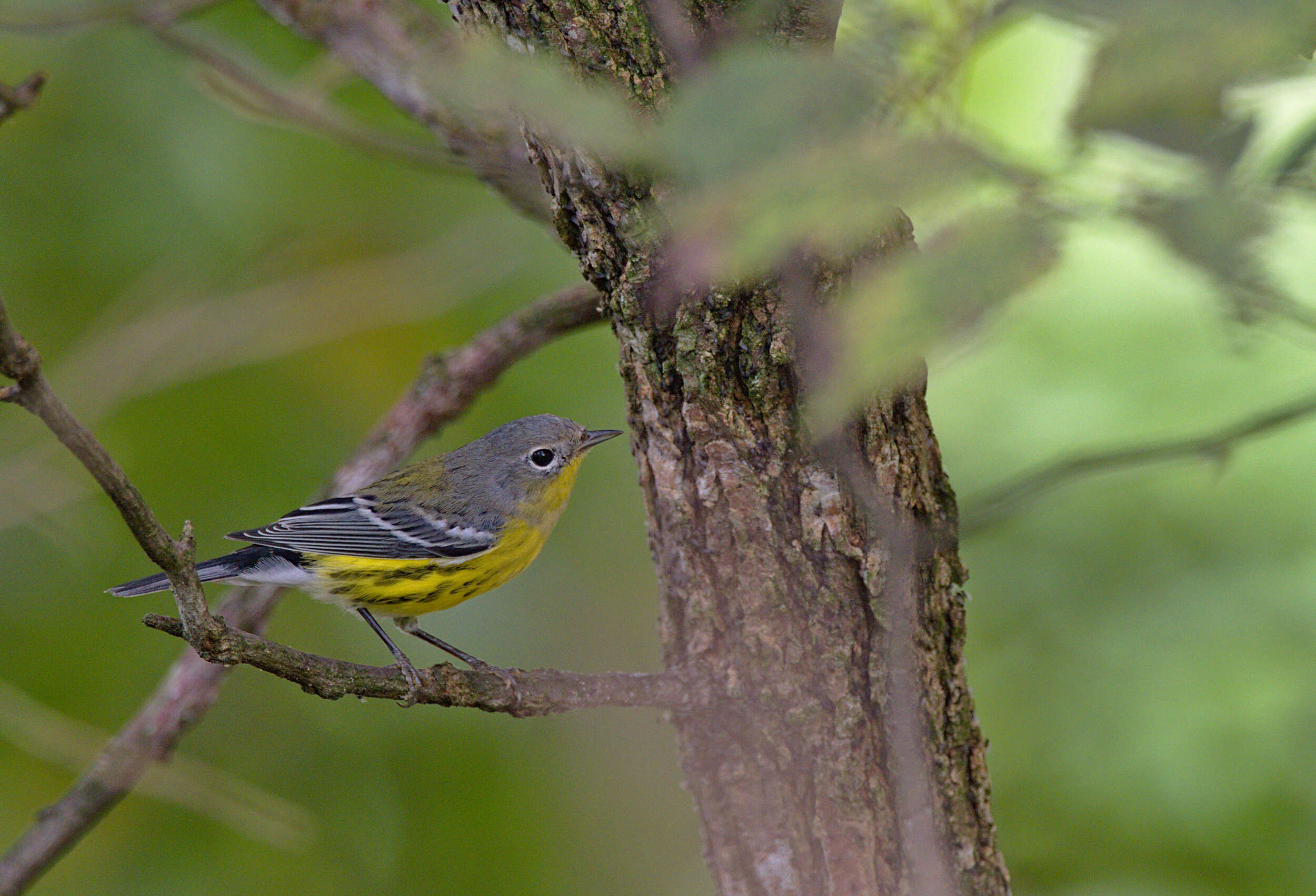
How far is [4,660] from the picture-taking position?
3537 millimetres

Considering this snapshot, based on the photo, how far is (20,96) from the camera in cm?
140

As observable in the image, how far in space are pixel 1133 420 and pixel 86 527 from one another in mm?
3274

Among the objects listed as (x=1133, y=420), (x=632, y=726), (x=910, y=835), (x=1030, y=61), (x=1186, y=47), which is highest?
(x=1030, y=61)

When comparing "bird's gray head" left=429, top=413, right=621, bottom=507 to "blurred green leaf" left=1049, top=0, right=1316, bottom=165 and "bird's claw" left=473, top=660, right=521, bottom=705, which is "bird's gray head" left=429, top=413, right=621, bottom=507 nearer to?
"bird's claw" left=473, top=660, right=521, bottom=705

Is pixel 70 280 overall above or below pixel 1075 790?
above

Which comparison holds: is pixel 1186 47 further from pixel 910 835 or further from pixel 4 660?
pixel 4 660

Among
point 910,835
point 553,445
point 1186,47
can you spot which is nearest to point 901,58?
point 1186,47

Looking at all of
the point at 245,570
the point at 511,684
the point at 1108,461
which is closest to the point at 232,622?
the point at 245,570

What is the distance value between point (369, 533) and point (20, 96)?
74.8 inches

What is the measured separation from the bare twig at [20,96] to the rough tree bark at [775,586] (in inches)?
25.6

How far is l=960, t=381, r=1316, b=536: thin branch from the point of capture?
1.77 m

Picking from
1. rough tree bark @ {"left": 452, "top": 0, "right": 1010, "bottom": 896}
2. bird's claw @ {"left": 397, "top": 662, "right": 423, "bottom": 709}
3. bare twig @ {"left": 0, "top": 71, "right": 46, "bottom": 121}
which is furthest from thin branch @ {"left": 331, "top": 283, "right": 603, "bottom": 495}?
bare twig @ {"left": 0, "top": 71, "right": 46, "bottom": 121}

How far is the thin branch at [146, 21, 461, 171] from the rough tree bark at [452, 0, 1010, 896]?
1.06 meters

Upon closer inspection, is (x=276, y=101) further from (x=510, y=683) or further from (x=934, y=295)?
(x=934, y=295)
